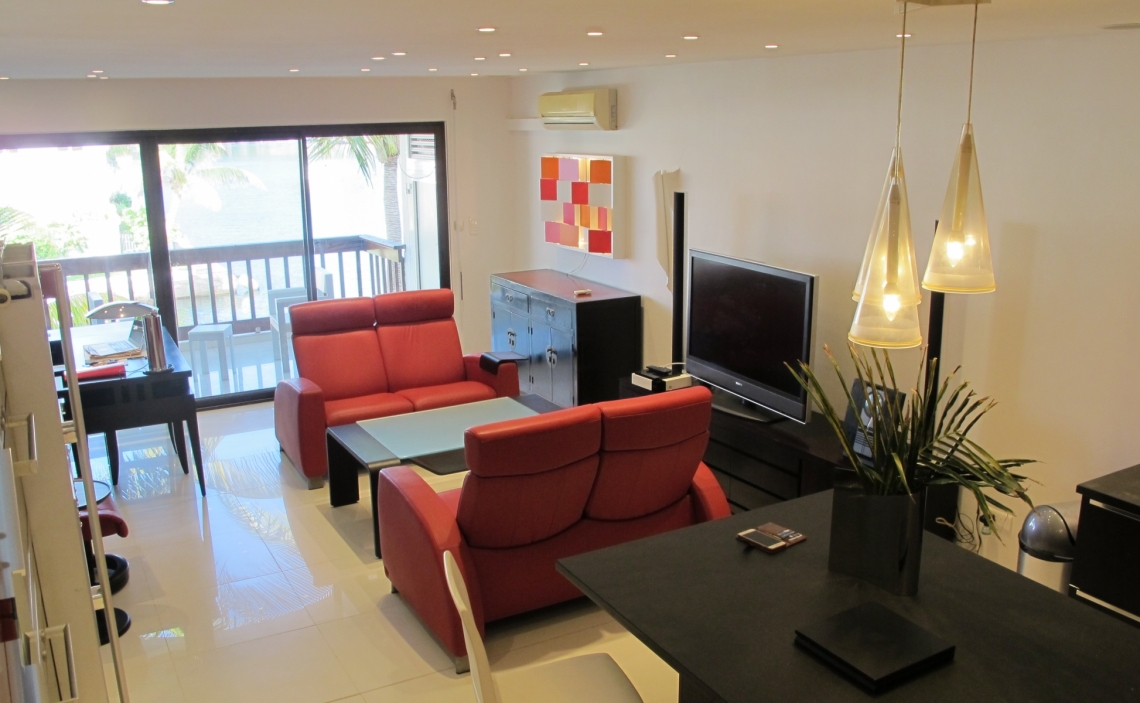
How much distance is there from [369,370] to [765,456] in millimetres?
2568

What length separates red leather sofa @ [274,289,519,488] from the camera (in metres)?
5.27

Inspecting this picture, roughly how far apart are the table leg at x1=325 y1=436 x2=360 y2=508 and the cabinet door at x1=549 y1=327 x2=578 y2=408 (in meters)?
1.59

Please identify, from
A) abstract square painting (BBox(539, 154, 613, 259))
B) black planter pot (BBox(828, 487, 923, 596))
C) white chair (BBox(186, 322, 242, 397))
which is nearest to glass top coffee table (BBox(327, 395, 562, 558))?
abstract square painting (BBox(539, 154, 613, 259))

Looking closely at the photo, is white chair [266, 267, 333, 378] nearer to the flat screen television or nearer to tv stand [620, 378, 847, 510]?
the flat screen television

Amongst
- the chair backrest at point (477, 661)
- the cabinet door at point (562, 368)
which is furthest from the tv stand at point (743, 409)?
the chair backrest at point (477, 661)

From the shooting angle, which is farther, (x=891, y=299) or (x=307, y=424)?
(x=307, y=424)

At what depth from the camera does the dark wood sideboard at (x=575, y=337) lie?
602 centimetres

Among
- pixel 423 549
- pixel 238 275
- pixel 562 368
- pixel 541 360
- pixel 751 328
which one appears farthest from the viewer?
pixel 238 275

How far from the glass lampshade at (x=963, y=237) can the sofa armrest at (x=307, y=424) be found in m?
3.82

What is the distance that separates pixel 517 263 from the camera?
25.4 ft

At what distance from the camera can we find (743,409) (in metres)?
4.78

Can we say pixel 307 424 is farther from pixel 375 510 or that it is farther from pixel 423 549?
pixel 423 549

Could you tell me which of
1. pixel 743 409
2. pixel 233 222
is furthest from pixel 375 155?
pixel 743 409

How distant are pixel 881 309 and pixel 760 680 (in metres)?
0.83
